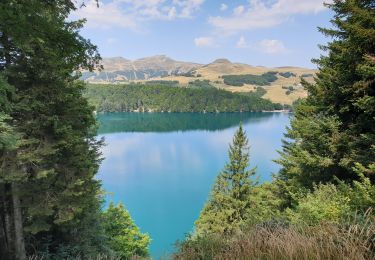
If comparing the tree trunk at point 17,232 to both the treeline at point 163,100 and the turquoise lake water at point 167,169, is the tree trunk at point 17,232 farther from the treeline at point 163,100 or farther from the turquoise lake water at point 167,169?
the treeline at point 163,100

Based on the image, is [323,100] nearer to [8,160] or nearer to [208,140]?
[8,160]

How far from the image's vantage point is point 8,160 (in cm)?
1041

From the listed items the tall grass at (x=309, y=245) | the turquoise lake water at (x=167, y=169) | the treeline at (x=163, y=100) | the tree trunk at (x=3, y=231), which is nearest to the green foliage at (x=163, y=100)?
the treeline at (x=163, y=100)

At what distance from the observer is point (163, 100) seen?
170m

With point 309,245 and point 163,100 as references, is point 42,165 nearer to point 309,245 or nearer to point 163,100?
point 309,245

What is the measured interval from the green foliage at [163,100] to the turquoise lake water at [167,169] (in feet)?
Result: 187

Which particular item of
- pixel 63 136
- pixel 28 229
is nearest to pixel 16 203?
pixel 28 229

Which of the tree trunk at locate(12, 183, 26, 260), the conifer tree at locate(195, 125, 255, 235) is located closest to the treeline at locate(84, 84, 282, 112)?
the conifer tree at locate(195, 125, 255, 235)

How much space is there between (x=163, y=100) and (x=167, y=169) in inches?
4482

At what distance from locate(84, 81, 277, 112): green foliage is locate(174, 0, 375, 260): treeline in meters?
151

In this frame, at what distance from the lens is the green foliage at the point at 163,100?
169 metres

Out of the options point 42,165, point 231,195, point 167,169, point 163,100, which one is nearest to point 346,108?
point 42,165

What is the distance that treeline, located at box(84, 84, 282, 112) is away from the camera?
6655 inches

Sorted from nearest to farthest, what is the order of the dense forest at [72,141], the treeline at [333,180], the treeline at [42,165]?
the treeline at [333,180] → the dense forest at [72,141] → the treeline at [42,165]
